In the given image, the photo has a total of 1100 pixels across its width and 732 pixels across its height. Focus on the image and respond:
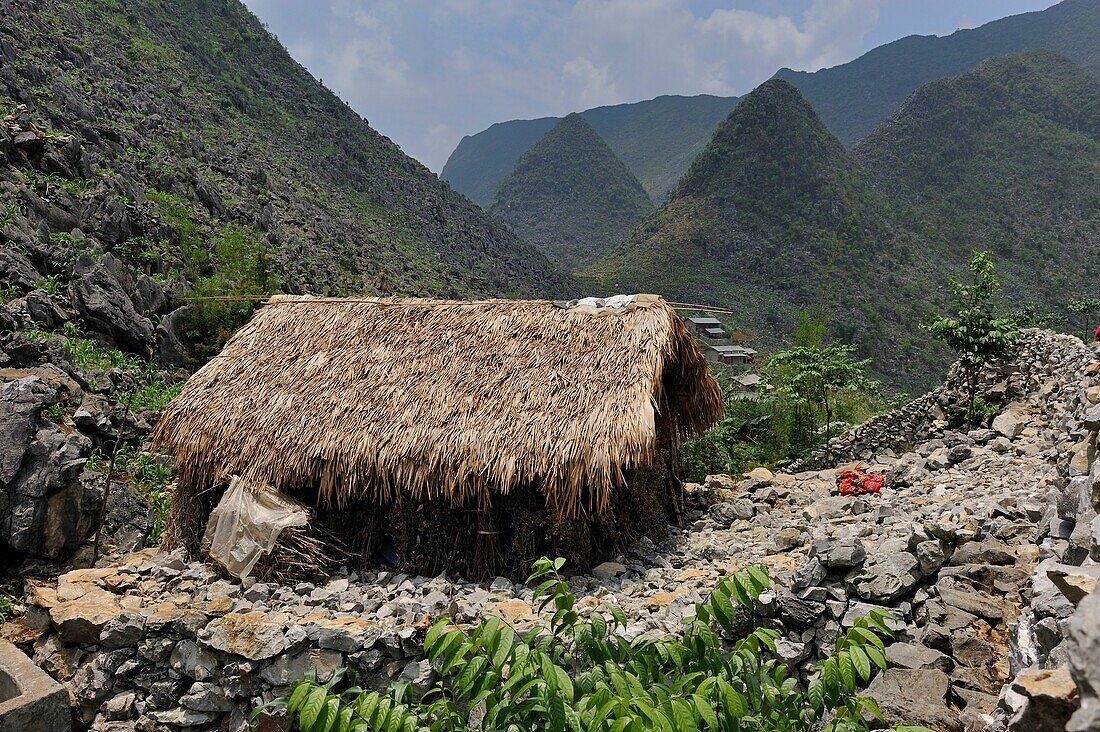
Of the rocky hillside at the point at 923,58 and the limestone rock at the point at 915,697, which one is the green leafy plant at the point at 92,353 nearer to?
the limestone rock at the point at 915,697

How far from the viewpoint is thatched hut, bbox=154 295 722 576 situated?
21.1 ft

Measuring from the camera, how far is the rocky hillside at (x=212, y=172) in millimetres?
15953

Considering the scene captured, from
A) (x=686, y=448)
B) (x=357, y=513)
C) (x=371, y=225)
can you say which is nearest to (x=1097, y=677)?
(x=357, y=513)

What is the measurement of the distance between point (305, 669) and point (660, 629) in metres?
2.88

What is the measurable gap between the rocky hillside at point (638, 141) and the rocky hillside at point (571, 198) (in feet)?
26.1

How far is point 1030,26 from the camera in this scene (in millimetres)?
76500

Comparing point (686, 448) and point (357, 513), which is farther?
point (686, 448)

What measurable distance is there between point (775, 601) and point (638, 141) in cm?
10409

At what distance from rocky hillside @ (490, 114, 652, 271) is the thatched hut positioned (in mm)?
52317

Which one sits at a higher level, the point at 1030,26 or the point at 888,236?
the point at 1030,26

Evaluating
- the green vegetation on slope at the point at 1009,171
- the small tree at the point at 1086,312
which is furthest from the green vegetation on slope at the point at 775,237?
the small tree at the point at 1086,312

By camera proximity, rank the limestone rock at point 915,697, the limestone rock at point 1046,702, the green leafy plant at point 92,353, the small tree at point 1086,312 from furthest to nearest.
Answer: the small tree at point 1086,312 → the green leafy plant at point 92,353 → the limestone rock at point 915,697 → the limestone rock at point 1046,702

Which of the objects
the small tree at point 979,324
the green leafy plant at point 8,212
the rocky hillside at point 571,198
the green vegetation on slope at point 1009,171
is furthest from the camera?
the rocky hillside at point 571,198

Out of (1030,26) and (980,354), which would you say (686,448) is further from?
(1030,26)
